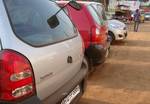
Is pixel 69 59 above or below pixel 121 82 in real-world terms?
above

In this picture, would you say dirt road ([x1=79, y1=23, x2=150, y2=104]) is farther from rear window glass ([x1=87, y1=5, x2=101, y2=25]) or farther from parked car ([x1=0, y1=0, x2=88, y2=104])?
parked car ([x1=0, y1=0, x2=88, y2=104])

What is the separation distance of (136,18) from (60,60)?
20.5m

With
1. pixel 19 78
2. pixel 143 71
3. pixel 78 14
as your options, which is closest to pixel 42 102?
pixel 19 78

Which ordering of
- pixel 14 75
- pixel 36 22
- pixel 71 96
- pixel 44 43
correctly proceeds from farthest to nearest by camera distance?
pixel 71 96
pixel 36 22
pixel 44 43
pixel 14 75

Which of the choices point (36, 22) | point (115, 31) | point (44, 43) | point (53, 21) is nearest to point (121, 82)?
point (53, 21)

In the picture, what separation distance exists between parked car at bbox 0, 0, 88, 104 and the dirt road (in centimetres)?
185

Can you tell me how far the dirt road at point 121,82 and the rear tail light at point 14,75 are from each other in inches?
118

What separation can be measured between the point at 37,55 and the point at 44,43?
0.29 metres

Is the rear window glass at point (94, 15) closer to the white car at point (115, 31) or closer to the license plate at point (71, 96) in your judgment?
the license plate at point (71, 96)

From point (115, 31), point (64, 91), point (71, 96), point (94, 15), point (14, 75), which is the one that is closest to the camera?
point (14, 75)

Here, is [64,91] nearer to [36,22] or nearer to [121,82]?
[36,22]

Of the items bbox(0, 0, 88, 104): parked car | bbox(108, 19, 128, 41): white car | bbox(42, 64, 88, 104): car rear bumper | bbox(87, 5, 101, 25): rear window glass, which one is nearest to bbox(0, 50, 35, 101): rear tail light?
bbox(0, 0, 88, 104): parked car

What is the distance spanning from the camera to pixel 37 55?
3307 mm

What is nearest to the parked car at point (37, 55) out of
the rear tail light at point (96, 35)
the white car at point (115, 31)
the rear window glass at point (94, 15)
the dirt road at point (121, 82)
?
the dirt road at point (121, 82)
